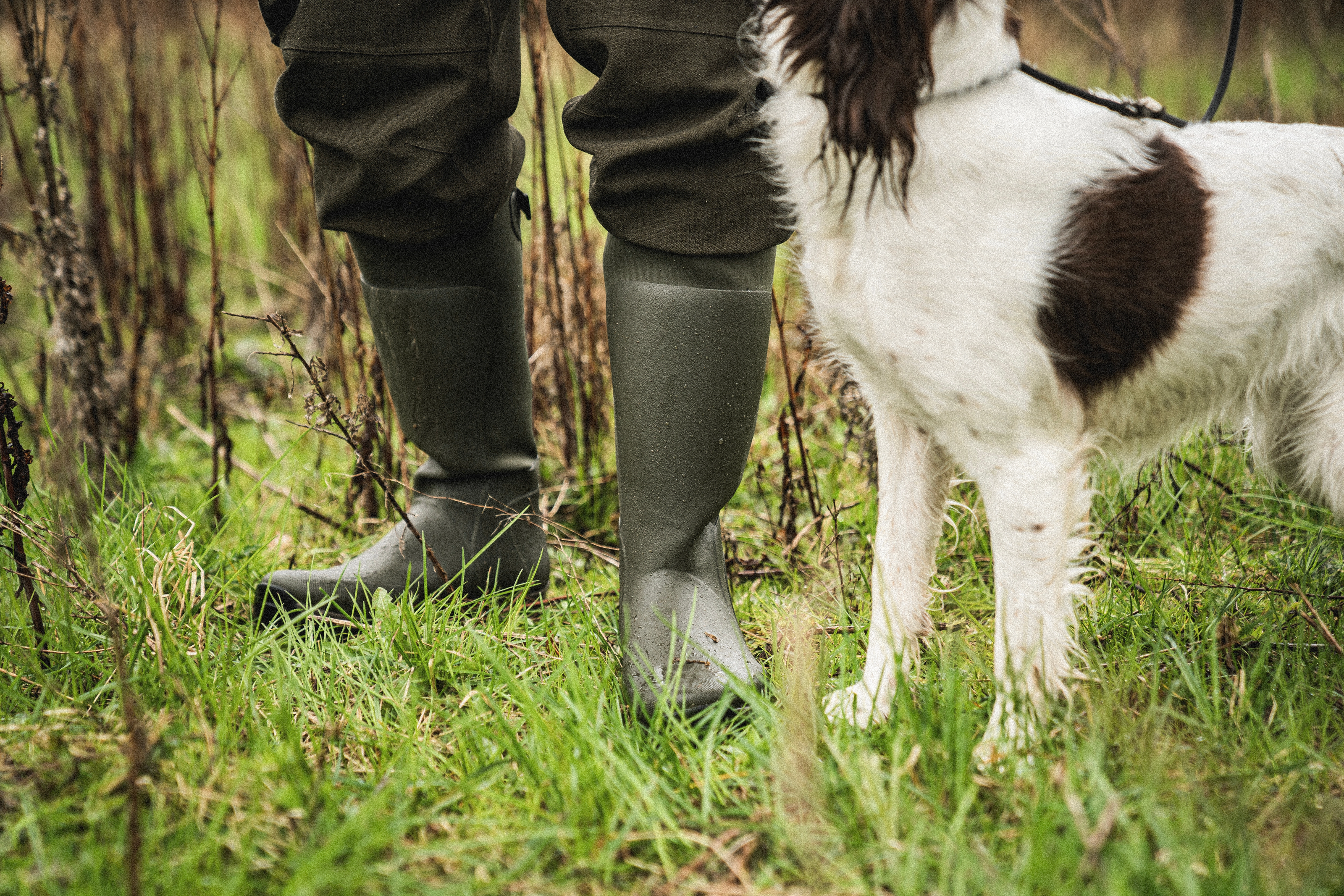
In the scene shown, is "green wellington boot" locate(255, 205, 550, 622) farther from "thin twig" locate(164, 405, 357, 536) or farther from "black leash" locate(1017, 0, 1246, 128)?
"black leash" locate(1017, 0, 1246, 128)

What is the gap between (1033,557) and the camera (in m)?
1.38

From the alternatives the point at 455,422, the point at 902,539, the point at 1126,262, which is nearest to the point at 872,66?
the point at 1126,262

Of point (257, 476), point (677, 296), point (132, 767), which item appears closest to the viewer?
→ point (132, 767)

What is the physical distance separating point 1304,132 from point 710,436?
1.00 metres

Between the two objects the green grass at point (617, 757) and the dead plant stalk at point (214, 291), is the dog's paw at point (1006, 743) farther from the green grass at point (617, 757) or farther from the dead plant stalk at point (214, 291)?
the dead plant stalk at point (214, 291)

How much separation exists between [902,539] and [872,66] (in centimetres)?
76

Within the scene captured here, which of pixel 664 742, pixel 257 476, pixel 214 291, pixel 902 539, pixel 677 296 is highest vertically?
pixel 677 296

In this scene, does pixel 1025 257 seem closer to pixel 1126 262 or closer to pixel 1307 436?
pixel 1126 262

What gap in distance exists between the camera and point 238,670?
159 centimetres

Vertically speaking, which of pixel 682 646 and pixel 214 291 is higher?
pixel 214 291

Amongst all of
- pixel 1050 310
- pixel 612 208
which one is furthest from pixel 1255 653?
pixel 612 208

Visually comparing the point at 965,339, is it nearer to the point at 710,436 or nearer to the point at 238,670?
the point at 710,436

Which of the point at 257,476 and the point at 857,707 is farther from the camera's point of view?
the point at 257,476

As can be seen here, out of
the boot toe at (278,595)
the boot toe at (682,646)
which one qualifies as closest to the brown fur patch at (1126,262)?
the boot toe at (682,646)
